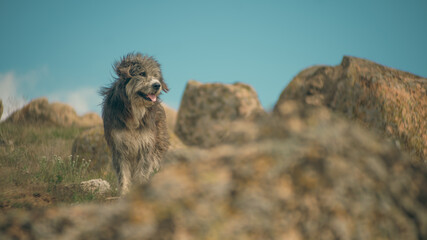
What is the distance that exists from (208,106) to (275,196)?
36.9ft

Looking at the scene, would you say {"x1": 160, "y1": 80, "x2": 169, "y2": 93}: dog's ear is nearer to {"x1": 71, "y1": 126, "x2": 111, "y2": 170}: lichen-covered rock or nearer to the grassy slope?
the grassy slope

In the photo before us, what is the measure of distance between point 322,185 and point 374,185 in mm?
360

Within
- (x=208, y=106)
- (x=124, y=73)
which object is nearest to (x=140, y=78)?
(x=124, y=73)

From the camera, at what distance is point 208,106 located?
12953 millimetres

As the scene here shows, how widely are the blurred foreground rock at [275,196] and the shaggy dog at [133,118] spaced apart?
4619 mm

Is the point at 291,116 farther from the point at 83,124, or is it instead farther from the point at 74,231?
the point at 83,124

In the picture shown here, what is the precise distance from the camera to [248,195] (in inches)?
67.9

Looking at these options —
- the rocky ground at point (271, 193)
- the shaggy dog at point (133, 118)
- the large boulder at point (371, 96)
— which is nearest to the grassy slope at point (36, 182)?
the shaggy dog at point (133, 118)

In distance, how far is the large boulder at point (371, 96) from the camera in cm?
334

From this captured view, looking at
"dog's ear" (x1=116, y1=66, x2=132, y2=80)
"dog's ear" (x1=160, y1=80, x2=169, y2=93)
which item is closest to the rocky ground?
"dog's ear" (x1=116, y1=66, x2=132, y2=80)

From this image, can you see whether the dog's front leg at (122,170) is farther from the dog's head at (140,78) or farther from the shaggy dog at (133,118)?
the dog's head at (140,78)

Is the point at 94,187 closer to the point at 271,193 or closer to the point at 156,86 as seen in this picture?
the point at 156,86

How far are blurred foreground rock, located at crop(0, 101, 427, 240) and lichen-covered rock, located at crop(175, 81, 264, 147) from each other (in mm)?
9998

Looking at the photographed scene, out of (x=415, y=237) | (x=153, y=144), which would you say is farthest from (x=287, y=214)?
(x=153, y=144)
